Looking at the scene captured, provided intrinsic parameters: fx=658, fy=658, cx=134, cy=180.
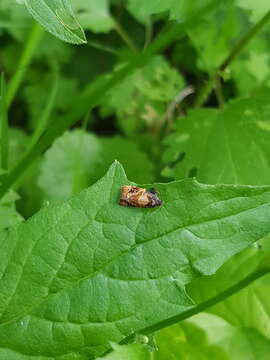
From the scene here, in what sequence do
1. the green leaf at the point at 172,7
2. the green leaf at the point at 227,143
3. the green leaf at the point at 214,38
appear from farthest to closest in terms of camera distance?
the green leaf at the point at 214,38, the green leaf at the point at 227,143, the green leaf at the point at 172,7

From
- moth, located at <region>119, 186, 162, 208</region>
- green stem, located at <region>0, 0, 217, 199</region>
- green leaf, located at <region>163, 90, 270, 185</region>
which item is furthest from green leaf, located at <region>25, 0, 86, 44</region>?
green leaf, located at <region>163, 90, 270, 185</region>

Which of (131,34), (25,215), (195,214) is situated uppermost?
(195,214)

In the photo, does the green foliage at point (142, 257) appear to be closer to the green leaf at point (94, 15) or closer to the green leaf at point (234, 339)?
the green leaf at point (234, 339)

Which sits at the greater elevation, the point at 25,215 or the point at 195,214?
the point at 195,214

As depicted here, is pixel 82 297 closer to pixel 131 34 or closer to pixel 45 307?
pixel 45 307

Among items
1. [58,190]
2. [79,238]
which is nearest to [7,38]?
[58,190]

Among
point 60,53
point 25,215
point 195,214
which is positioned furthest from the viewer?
point 60,53

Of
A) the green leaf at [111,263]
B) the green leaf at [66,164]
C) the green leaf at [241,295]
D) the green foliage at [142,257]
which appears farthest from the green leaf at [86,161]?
the green leaf at [111,263]
